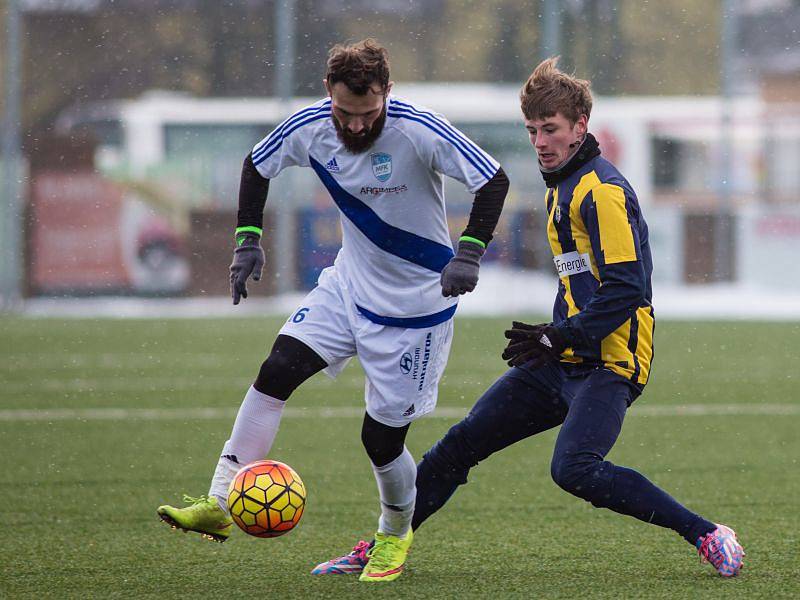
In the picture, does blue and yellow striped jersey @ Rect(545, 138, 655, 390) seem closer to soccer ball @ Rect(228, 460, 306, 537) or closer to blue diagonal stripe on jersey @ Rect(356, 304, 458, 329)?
blue diagonal stripe on jersey @ Rect(356, 304, 458, 329)

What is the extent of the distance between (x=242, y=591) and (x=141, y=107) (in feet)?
66.8

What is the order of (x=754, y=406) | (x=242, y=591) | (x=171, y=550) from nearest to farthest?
(x=242, y=591) → (x=171, y=550) → (x=754, y=406)

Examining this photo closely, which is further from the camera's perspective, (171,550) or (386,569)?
(171,550)

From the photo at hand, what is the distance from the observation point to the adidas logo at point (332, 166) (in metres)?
4.36

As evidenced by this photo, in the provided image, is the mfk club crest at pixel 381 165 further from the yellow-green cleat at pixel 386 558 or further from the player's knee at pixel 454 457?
the yellow-green cleat at pixel 386 558

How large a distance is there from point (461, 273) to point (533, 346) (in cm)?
33

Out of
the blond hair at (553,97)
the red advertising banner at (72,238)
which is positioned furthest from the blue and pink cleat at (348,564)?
the red advertising banner at (72,238)

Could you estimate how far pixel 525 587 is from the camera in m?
4.21

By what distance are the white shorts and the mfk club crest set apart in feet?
1.36

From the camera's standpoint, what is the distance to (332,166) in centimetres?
437

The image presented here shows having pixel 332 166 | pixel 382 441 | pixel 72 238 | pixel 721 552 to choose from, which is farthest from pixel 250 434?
pixel 72 238

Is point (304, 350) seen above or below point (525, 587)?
above

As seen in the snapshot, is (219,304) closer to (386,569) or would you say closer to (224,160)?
(224,160)

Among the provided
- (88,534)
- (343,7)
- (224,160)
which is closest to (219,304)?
(224,160)
